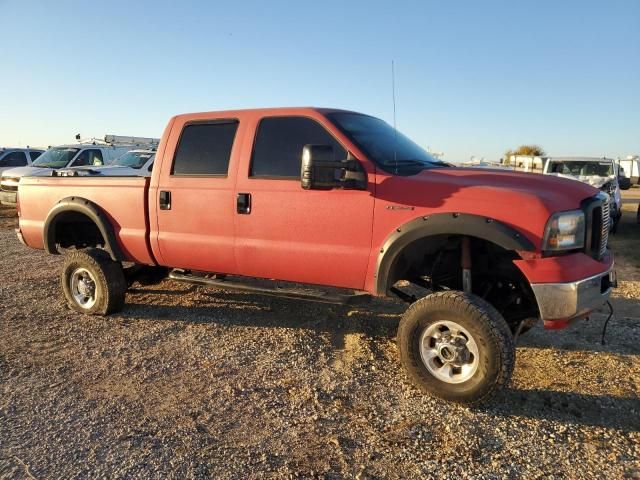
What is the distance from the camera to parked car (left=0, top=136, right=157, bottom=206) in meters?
14.2

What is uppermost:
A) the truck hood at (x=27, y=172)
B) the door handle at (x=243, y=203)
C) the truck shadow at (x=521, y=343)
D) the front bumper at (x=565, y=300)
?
the truck hood at (x=27, y=172)

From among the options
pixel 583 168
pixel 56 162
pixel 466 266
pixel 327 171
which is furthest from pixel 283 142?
pixel 56 162

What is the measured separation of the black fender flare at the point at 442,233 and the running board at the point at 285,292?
0.25m

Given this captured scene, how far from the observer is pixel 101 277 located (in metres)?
5.11

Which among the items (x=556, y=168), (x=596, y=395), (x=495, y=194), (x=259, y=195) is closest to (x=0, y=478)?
(x=259, y=195)

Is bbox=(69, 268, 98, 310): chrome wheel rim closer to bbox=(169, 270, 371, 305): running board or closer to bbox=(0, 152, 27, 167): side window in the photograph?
bbox=(169, 270, 371, 305): running board

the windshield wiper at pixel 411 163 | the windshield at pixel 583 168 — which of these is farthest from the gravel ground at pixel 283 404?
the windshield at pixel 583 168

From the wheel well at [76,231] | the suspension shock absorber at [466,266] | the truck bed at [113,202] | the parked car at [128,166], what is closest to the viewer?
the suspension shock absorber at [466,266]

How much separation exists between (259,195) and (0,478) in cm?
257

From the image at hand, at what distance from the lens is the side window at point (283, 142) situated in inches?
163

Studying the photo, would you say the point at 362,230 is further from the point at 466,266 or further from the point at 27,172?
the point at 27,172

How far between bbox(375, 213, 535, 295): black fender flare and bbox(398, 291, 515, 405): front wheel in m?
0.37

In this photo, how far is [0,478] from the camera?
103 inches

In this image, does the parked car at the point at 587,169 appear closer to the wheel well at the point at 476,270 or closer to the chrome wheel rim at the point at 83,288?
the wheel well at the point at 476,270
